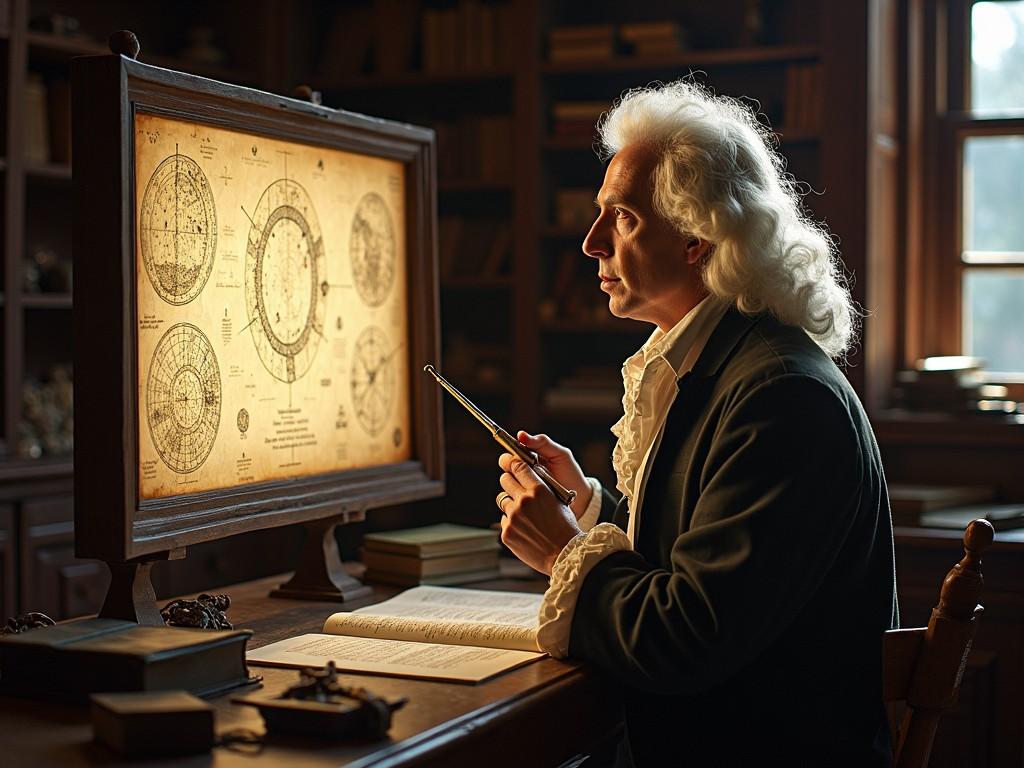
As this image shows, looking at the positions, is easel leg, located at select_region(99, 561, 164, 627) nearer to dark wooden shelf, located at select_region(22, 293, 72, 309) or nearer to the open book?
the open book

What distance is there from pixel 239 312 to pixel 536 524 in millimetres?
518

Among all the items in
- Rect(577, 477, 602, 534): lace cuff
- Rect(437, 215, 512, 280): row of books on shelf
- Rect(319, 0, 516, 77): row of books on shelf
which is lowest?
Rect(577, 477, 602, 534): lace cuff

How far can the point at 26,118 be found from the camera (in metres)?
3.79

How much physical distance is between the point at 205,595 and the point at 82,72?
705 mm

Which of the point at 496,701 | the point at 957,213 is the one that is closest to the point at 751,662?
the point at 496,701

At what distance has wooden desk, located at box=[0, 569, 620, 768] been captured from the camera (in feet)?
3.96

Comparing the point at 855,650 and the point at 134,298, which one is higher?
the point at 134,298

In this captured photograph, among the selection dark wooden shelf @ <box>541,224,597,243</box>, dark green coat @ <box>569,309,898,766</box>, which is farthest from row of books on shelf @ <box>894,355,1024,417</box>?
dark green coat @ <box>569,309,898,766</box>

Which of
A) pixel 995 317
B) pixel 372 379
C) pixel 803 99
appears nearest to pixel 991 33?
pixel 803 99

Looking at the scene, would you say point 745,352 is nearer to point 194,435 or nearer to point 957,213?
point 194,435

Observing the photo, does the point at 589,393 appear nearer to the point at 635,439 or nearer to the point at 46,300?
the point at 46,300

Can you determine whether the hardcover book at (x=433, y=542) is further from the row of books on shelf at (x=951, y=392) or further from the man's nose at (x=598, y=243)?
the row of books on shelf at (x=951, y=392)

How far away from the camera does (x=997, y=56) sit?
161 inches

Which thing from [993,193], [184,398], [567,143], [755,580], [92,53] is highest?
[92,53]
